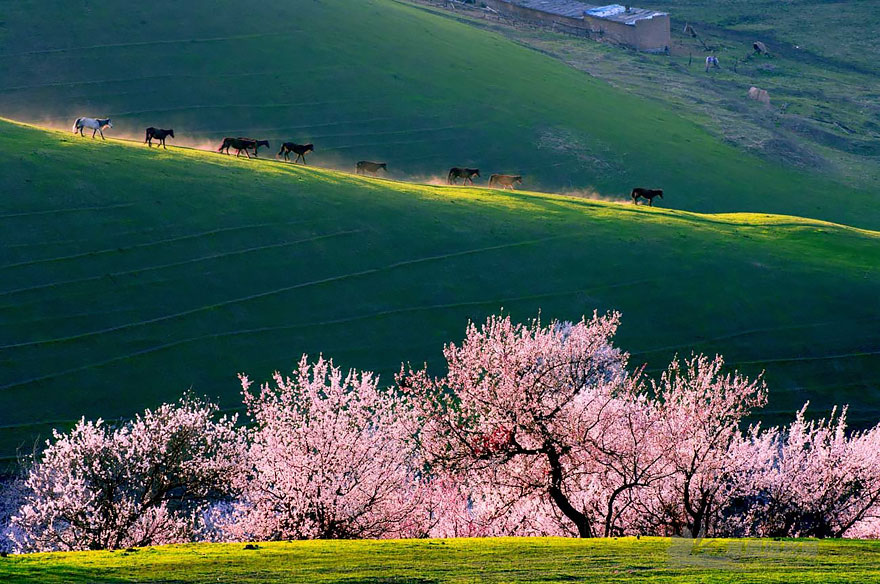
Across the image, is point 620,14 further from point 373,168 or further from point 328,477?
point 328,477

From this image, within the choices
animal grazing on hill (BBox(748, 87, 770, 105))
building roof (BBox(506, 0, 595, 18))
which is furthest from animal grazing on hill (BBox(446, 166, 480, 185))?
building roof (BBox(506, 0, 595, 18))

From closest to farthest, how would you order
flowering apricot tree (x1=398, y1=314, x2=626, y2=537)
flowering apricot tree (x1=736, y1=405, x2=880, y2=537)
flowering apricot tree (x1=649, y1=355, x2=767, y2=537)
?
flowering apricot tree (x1=649, y1=355, x2=767, y2=537) → flowering apricot tree (x1=398, y1=314, x2=626, y2=537) → flowering apricot tree (x1=736, y1=405, x2=880, y2=537)

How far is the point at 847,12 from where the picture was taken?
191m

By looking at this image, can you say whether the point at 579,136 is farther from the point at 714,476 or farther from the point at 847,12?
the point at 847,12

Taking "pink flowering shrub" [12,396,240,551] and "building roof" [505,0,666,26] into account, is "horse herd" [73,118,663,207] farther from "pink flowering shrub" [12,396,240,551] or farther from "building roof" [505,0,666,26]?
"building roof" [505,0,666,26]

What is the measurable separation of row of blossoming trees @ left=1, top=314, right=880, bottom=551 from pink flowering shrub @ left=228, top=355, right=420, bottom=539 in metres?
0.05

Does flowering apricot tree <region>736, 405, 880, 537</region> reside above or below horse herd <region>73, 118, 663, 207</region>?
below

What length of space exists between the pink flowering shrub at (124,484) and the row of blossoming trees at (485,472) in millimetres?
60

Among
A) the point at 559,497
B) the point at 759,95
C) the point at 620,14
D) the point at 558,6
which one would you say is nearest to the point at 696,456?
the point at 559,497

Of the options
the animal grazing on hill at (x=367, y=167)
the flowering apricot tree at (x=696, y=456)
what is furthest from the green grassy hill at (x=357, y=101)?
the flowering apricot tree at (x=696, y=456)

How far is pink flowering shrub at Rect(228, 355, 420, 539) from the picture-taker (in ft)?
98.2

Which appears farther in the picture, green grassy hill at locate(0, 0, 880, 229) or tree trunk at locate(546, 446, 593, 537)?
green grassy hill at locate(0, 0, 880, 229)

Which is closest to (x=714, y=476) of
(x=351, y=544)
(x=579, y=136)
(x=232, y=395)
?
(x=351, y=544)

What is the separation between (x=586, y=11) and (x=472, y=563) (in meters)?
142
